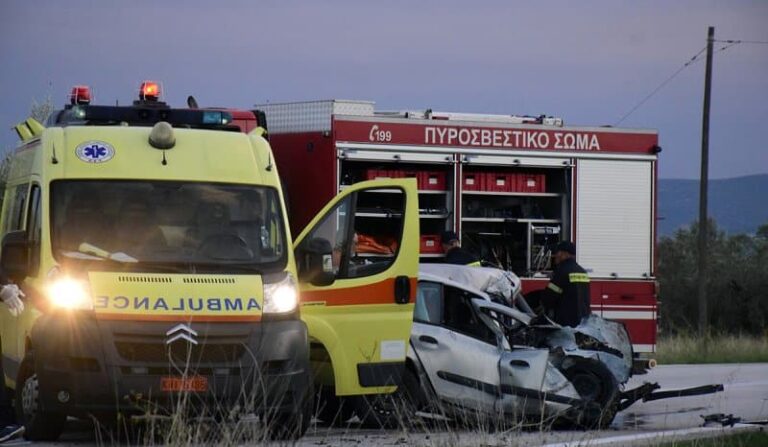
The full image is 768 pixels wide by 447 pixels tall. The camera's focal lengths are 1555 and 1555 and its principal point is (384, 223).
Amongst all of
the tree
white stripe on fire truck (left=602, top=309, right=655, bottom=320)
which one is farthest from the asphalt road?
the tree

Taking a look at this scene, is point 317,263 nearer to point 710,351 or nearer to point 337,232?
point 337,232

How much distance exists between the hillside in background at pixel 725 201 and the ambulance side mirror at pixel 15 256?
407ft

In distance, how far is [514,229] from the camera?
62.7 ft

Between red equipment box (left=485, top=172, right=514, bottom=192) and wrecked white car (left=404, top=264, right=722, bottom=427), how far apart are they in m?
4.89

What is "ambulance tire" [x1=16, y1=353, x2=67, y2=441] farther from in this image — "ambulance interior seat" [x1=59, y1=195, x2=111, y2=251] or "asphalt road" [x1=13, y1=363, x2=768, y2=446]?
"ambulance interior seat" [x1=59, y1=195, x2=111, y2=251]

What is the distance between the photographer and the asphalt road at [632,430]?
37.0 feet

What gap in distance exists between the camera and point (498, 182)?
1897 centimetres

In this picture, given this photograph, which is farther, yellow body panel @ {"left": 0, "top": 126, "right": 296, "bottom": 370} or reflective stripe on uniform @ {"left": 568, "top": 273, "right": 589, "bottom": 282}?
reflective stripe on uniform @ {"left": 568, "top": 273, "right": 589, "bottom": 282}

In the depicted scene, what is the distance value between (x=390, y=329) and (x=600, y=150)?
26.1 feet

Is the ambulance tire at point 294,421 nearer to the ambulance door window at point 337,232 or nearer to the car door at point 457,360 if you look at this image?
the ambulance door window at point 337,232

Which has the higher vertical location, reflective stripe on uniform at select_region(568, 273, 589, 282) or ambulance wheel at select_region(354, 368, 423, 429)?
reflective stripe on uniform at select_region(568, 273, 589, 282)

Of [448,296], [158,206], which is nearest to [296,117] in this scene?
[448,296]

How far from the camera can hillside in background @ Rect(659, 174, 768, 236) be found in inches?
5389

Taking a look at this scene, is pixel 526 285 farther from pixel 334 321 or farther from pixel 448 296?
pixel 334 321
